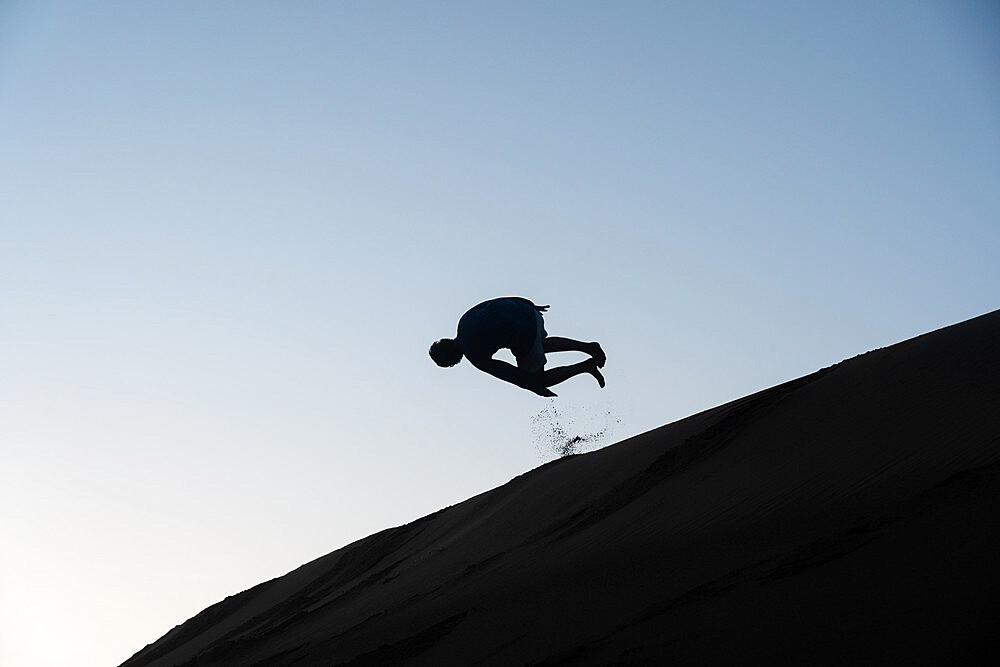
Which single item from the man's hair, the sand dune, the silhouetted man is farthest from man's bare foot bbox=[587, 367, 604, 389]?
the man's hair

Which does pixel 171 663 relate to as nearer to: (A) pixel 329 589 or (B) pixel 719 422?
(A) pixel 329 589

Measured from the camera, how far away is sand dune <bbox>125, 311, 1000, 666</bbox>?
3.34m

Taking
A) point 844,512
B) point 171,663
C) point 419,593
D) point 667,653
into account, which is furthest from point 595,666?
point 171,663

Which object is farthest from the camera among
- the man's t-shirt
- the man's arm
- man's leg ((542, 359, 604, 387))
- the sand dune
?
man's leg ((542, 359, 604, 387))

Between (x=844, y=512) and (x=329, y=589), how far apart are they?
463 centimetres

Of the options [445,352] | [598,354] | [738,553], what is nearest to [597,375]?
[598,354]

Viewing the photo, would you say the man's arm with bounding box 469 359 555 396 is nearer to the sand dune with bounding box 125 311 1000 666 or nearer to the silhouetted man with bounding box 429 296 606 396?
the silhouetted man with bounding box 429 296 606 396

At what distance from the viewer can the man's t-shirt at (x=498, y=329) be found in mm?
7113

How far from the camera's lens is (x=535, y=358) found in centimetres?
728

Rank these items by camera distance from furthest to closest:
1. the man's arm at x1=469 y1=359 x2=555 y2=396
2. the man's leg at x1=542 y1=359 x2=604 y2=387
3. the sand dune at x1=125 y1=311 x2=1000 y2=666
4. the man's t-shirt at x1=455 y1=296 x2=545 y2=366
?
the man's leg at x1=542 y1=359 x2=604 y2=387, the man's arm at x1=469 y1=359 x2=555 y2=396, the man's t-shirt at x1=455 y1=296 x2=545 y2=366, the sand dune at x1=125 y1=311 x2=1000 y2=666

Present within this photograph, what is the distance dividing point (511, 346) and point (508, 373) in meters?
0.18

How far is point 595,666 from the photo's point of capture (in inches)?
146

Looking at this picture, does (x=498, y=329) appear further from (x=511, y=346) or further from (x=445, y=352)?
(x=445, y=352)

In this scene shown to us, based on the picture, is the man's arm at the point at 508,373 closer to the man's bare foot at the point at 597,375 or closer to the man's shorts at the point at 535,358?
the man's shorts at the point at 535,358
